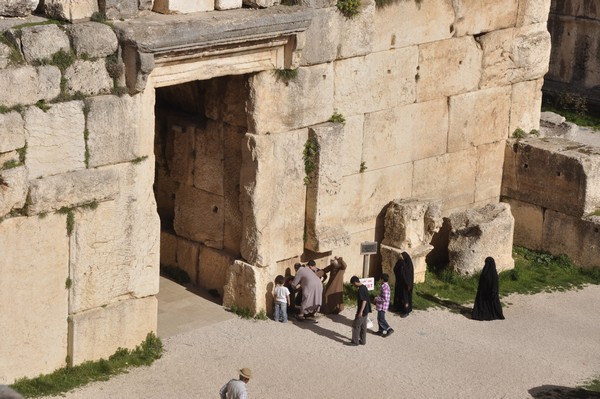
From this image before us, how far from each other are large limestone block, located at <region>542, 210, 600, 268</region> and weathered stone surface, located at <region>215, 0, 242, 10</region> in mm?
6415

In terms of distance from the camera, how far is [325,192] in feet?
56.1

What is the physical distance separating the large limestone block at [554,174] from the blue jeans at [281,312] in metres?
5.11

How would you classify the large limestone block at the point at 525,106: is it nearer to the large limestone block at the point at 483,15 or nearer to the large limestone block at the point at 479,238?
the large limestone block at the point at 483,15

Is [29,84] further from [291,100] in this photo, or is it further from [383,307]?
[383,307]

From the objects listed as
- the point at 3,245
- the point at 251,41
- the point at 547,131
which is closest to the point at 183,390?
the point at 3,245

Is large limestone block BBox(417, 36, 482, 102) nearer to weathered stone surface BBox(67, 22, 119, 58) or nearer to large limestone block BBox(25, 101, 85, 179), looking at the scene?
weathered stone surface BBox(67, 22, 119, 58)

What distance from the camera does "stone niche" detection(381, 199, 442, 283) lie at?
59.1 feet

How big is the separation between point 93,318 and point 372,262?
4.88m

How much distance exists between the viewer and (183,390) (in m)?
14.6

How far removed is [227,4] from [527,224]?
670 centimetres

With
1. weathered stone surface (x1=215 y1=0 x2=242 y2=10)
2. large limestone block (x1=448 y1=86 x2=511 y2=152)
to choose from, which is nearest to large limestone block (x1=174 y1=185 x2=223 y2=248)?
weathered stone surface (x1=215 y1=0 x2=242 y2=10)

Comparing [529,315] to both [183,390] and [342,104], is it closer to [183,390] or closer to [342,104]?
[342,104]

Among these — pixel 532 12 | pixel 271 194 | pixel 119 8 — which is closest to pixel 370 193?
pixel 271 194

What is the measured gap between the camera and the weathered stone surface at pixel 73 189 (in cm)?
1398
